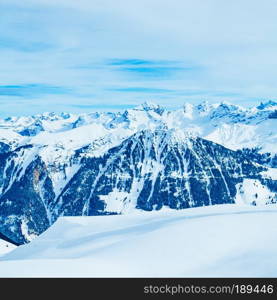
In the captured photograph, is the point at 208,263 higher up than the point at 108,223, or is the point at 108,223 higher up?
the point at 208,263

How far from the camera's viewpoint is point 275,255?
70.4 ft

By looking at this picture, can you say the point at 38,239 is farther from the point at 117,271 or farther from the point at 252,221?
the point at 117,271

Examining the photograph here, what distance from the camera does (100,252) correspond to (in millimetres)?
30562

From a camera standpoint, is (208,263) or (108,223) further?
(108,223)

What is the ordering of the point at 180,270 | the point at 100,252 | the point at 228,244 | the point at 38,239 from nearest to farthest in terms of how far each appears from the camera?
the point at 180,270 < the point at 228,244 < the point at 100,252 < the point at 38,239
